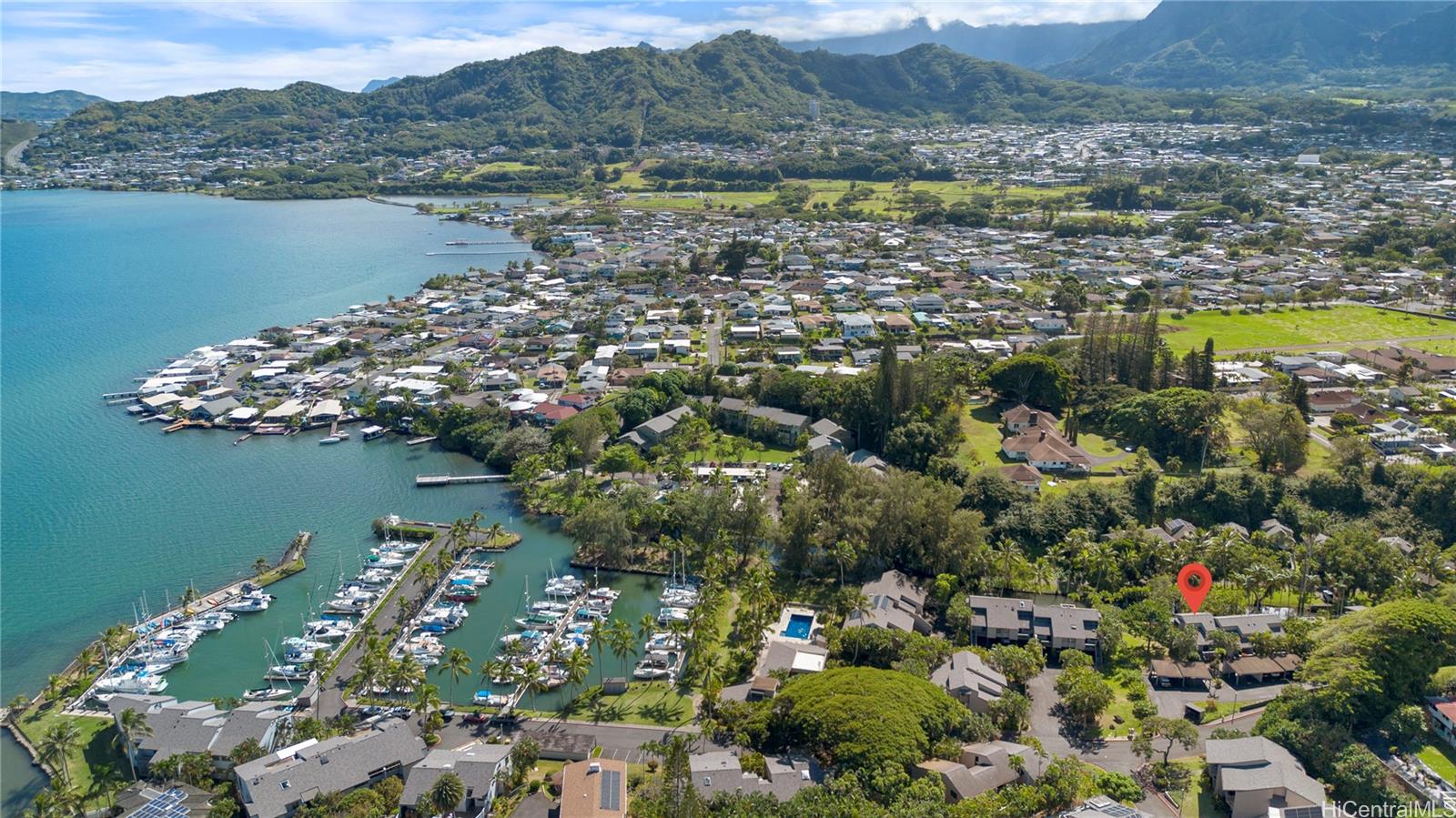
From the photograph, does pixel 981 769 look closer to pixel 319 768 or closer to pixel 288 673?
pixel 319 768

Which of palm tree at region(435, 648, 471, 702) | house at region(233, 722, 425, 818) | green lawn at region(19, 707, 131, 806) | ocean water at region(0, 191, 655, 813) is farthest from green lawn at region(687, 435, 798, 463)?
green lawn at region(19, 707, 131, 806)

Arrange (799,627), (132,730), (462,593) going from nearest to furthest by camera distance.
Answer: (132,730) → (799,627) → (462,593)

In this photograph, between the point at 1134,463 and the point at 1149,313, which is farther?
the point at 1149,313

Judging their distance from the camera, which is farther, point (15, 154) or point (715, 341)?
point (15, 154)

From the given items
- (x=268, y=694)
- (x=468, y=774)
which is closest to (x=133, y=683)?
(x=268, y=694)

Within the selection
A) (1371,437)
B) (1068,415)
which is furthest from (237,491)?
(1371,437)

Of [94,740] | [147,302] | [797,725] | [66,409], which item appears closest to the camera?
[797,725]

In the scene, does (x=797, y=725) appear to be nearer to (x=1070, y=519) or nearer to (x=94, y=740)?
(x=1070, y=519)
